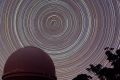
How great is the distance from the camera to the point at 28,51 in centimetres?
1742

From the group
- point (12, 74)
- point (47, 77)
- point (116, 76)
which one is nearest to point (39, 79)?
point (47, 77)

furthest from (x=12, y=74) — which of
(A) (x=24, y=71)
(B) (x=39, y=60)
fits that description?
(B) (x=39, y=60)

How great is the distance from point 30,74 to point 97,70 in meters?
6.86

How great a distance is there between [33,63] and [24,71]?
0.77 m

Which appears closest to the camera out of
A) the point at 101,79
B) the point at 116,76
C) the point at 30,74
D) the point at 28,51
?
the point at 30,74

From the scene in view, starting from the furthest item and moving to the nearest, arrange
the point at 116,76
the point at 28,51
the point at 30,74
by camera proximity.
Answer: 1. the point at 116,76
2. the point at 28,51
3. the point at 30,74

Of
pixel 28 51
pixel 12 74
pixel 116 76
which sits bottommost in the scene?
pixel 116 76

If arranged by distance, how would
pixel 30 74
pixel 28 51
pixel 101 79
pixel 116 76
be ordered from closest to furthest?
pixel 30 74 < pixel 28 51 < pixel 116 76 < pixel 101 79

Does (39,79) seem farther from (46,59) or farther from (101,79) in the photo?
(101,79)

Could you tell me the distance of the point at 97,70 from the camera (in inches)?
835

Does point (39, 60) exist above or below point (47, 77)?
above

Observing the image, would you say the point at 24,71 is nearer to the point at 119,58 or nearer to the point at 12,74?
the point at 12,74

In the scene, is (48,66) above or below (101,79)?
above

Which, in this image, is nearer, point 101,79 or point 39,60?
point 39,60
